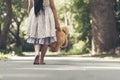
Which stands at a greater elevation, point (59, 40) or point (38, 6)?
point (38, 6)

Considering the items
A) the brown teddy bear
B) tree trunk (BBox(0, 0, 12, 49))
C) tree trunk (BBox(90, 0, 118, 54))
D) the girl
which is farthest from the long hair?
tree trunk (BBox(0, 0, 12, 49))

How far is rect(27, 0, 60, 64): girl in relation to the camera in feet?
39.0

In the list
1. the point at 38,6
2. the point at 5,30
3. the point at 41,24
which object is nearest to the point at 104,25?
the point at 5,30

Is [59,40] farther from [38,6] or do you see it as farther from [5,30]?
[5,30]

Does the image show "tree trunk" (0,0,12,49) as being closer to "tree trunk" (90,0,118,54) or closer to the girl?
"tree trunk" (90,0,118,54)

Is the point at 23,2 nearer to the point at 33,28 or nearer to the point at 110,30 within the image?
the point at 110,30

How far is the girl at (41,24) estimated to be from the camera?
11.9m

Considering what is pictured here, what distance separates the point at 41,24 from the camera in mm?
12016

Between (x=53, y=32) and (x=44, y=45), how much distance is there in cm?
37

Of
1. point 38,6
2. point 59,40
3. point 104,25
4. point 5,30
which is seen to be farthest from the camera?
point 5,30

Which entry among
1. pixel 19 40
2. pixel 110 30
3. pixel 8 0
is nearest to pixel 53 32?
pixel 110 30

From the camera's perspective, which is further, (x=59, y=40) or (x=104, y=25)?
(x=104, y=25)

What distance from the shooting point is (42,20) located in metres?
12.0

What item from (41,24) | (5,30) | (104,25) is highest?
(5,30)
